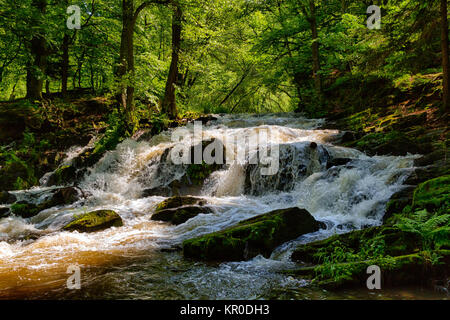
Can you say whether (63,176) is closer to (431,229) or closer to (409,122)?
(431,229)

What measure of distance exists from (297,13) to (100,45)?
10969 millimetres

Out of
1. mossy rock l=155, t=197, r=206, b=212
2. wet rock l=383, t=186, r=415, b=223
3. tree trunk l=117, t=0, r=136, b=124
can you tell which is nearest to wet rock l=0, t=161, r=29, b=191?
tree trunk l=117, t=0, r=136, b=124

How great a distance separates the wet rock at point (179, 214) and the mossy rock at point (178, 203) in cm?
40

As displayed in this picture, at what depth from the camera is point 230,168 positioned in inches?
422

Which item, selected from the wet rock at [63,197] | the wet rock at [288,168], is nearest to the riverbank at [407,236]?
the wet rock at [288,168]

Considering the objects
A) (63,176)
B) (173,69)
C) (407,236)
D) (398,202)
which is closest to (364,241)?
(407,236)

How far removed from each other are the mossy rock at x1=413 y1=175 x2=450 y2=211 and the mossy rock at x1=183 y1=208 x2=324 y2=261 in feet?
6.32

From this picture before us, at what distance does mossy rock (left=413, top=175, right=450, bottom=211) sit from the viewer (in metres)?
4.72

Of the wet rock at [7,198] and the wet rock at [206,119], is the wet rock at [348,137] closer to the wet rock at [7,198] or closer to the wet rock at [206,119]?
the wet rock at [206,119]

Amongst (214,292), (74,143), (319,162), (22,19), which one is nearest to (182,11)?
(22,19)

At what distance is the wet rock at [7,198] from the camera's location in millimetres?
10148

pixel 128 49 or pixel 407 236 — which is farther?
pixel 128 49

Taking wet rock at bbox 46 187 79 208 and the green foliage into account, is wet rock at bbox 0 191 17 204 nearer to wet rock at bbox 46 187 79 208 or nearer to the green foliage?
wet rock at bbox 46 187 79 208

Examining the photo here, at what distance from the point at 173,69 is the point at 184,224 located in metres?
10.1
